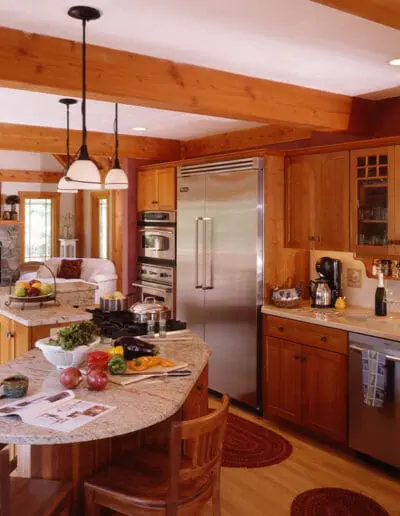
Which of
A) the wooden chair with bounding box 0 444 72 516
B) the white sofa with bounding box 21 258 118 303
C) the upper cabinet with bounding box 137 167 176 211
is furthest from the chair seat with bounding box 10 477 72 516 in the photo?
the white sofa with bounding box 21 258 118 303

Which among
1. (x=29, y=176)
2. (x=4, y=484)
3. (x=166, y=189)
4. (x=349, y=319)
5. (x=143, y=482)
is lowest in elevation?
(x=143, y=482)

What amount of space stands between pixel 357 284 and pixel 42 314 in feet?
8.40


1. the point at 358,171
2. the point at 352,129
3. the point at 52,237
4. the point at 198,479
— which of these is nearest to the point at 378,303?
the point at 358,171

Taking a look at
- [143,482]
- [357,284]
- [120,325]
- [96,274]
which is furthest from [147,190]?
[143,482]

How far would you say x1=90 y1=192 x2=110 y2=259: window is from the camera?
38.2 ft

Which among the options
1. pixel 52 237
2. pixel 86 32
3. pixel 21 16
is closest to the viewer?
pixel 21 16

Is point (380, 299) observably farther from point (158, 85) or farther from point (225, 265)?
point (158, 85)

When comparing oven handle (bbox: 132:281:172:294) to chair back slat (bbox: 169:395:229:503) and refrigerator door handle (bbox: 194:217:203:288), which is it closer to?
refrigerator door handle (bbox: 194:217:203:288)

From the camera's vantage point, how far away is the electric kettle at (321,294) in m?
4.67

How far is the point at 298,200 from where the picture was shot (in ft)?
15.7

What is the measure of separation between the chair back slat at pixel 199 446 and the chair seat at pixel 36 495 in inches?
17.1

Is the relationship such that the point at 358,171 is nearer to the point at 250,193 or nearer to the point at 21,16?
the point at 250,193

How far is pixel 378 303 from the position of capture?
14.1 ft

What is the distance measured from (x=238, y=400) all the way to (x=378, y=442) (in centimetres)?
150
